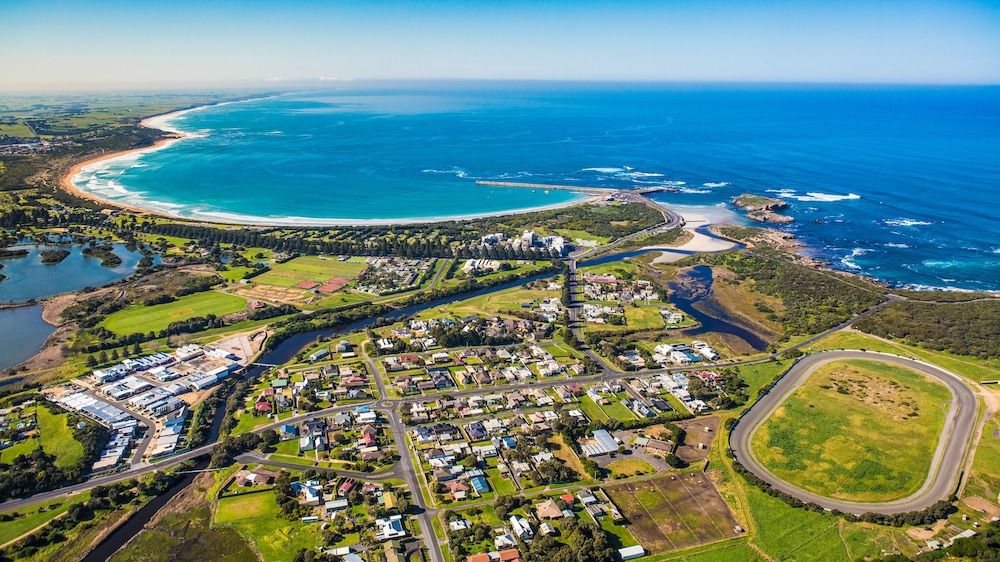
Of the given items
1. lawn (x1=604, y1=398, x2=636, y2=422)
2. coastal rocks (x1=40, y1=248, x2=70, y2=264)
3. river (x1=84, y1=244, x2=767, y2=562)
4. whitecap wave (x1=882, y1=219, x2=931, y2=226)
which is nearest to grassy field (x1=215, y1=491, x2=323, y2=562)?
river (x1=84, y1=244, x2=767, y2=562)

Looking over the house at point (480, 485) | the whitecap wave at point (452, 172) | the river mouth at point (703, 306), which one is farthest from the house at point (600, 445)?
the whitecap wave at point (452, 172)

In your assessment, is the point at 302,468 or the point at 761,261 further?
the point at 761,261

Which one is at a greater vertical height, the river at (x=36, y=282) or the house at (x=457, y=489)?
the river at (x=36, y=282)

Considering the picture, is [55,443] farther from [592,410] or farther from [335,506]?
[592,410]

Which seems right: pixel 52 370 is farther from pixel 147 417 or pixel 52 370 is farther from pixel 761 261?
pixel 761 261

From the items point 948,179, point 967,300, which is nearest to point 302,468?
point 967,300

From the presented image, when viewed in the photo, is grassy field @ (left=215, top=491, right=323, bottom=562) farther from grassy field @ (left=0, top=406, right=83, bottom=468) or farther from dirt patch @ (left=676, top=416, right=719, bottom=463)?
dirt patch @ (left=676, top=416, right=719, bottom=463)

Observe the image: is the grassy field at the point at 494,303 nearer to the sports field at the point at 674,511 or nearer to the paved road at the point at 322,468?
the paved road at the point at 322,468
